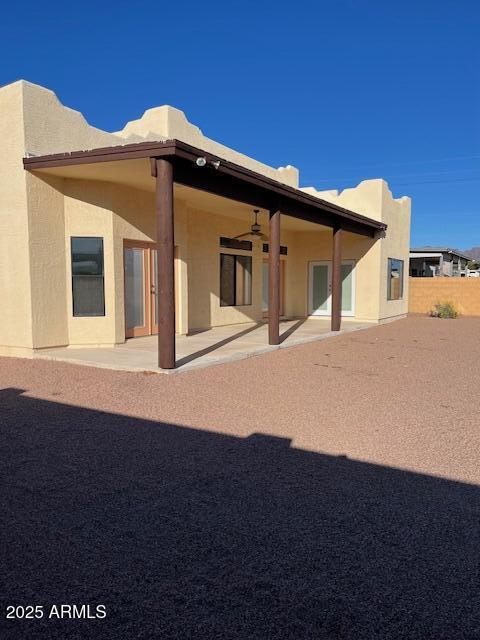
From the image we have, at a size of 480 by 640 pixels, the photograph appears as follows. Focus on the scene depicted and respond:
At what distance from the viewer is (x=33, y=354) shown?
9.34 meters

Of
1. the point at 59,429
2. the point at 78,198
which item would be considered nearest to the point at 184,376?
the point at 59,429

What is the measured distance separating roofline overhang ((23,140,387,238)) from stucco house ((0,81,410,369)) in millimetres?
22

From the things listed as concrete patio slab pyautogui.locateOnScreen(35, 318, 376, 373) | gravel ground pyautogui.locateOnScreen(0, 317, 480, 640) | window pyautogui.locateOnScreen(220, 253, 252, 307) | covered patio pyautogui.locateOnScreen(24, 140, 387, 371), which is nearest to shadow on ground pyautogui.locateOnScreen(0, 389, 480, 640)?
gravel ground pyautogui.locateOnScreen(0, 317, 480, 640)

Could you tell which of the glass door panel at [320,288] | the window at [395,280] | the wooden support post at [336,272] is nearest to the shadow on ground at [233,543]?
the wooden support post at [336,272]

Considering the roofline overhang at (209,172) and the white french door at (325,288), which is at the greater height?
the roofline overhang at (209,172)

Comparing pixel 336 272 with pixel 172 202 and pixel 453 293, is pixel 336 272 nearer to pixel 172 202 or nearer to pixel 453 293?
pixel 172 202

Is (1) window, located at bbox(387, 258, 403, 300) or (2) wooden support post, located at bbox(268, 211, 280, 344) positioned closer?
(2) wooden support post, located at bbox(268, 211, 280, 344)

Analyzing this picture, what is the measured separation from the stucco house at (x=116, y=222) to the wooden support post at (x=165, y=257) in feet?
0.05

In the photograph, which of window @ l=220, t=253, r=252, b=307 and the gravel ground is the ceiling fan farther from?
the gravel ground

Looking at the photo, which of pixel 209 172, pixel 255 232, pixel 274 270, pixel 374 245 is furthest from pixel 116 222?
pixel 374 245

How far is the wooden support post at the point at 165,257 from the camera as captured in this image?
785 cm

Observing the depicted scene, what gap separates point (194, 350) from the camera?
401 inches

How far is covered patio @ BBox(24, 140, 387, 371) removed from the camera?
7906mm

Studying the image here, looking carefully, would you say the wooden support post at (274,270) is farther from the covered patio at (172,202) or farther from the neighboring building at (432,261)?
the neighboring building at (432,261)
